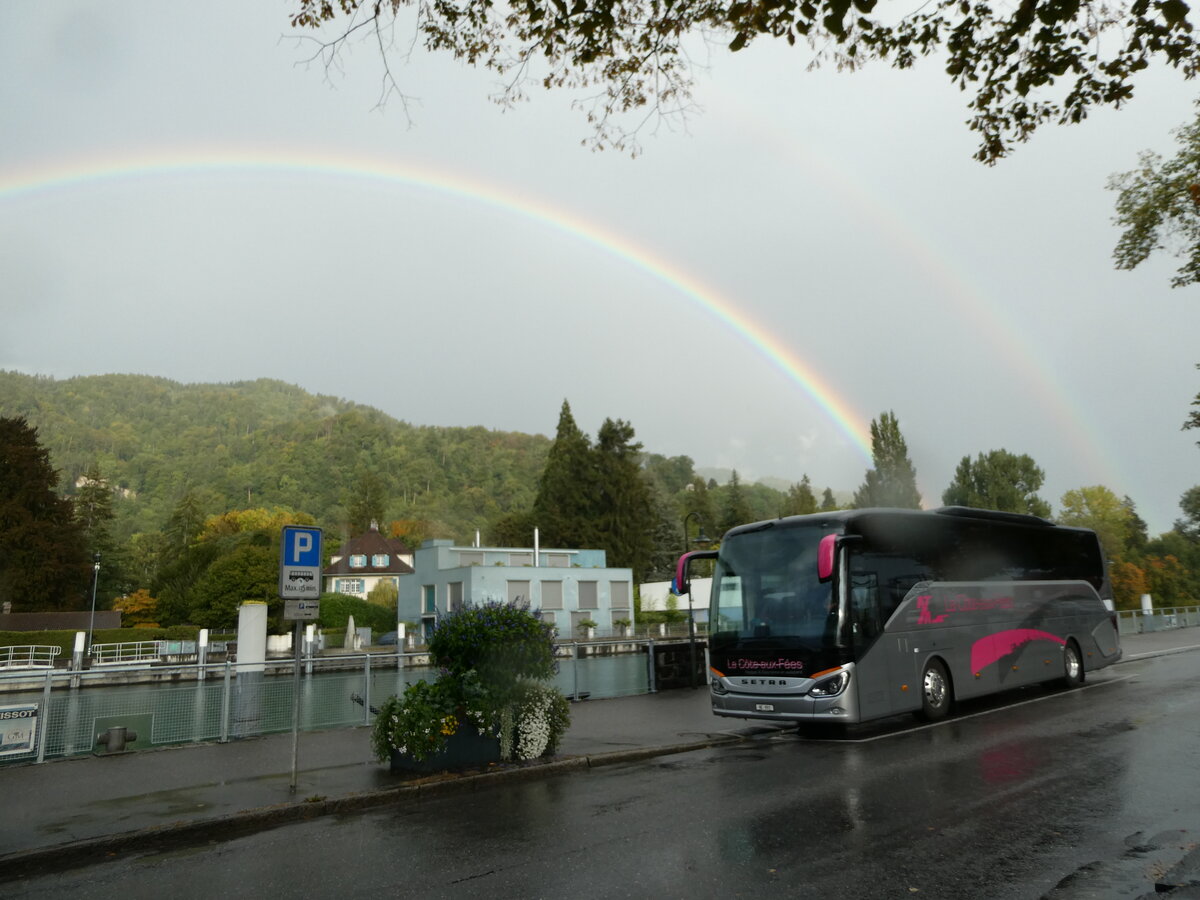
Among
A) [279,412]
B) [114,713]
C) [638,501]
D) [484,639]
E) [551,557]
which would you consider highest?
[279,412]

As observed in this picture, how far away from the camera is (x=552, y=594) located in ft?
214

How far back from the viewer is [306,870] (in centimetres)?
666

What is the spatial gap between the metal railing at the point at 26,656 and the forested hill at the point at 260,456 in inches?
3367

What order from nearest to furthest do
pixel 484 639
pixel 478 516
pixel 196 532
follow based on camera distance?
1. pixel 484 639
2. pixel 196 532
3. pixel 478 516

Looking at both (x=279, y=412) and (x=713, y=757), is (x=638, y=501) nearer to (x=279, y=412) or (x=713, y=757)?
(x=713, y=757)

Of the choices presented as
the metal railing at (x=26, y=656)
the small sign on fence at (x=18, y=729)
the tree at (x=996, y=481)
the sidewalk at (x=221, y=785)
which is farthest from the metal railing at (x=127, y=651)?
the tree at (x=996, y=481)

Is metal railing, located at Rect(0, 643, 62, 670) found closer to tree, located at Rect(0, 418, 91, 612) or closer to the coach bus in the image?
tree, located at Rect(0, 418, 91, 612)

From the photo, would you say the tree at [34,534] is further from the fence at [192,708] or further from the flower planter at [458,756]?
the flower planter at [458,756]

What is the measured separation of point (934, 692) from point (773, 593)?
3.63 m

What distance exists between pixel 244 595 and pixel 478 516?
72263 mm

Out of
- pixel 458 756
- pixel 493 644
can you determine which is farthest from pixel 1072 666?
pixel 458 756

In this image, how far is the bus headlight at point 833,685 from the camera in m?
12.2

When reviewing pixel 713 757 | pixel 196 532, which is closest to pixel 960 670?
pixel 713 757

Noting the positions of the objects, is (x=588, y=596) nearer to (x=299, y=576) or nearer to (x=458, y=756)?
(x=458, y=756)
